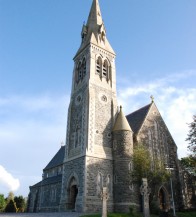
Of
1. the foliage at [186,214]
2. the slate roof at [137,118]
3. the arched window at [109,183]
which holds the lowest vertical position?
the foliage at [186,214]

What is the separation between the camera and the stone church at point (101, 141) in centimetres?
2644

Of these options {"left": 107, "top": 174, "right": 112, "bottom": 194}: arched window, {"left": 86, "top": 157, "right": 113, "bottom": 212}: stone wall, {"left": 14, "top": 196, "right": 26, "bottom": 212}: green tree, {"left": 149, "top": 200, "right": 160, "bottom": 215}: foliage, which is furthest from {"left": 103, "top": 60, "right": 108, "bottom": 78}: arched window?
{"left": 14, "top": 196, "right": 26, "bottom": 212}: green tree

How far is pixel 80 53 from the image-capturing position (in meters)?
37.7

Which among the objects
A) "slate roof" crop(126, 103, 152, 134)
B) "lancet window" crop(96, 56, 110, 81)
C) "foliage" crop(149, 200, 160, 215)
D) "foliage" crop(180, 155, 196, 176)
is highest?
"lancet window" crop(96, 56, 110, 81)

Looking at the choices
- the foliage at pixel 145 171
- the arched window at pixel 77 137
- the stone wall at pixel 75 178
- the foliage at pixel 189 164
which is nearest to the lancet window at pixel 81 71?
the arched window at pixel 77 137

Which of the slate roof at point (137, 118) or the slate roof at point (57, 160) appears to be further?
the slate roof at point (57, 160)

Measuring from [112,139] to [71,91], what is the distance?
33.9 ft

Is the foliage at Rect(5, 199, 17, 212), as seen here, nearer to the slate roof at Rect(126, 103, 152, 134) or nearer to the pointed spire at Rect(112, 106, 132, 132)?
the slate roof at Rect(126, 103, 152, 134)

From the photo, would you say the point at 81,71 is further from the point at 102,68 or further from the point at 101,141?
the point at 101,141

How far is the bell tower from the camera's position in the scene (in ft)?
86.4

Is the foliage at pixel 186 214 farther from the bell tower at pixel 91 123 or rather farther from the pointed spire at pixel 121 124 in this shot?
the pointed spire at pixel 121 124

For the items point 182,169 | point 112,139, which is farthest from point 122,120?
point 182,169

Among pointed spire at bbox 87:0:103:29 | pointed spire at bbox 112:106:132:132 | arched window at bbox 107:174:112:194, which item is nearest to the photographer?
arched window at bbox 107:174:112:194

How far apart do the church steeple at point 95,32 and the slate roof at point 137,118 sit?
397 inches
